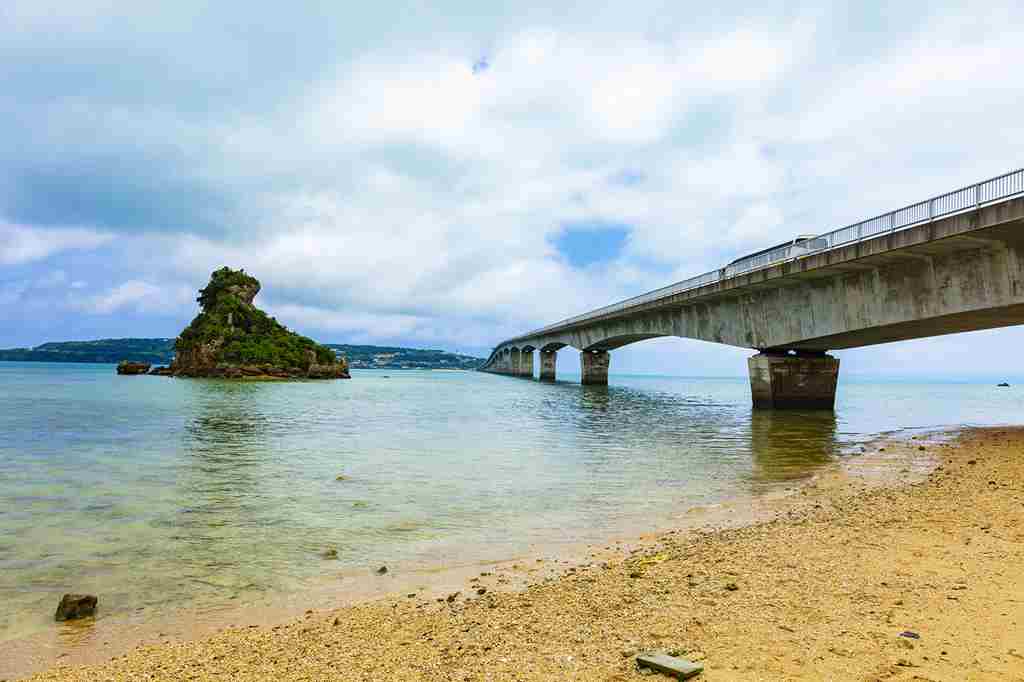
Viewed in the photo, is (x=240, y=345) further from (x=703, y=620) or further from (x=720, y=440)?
(x=703, y=620)

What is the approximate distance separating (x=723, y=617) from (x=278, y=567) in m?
5.83

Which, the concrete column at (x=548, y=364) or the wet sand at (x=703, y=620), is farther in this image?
the concrete column at (x=548, y=364)

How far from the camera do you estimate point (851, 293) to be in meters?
29.3

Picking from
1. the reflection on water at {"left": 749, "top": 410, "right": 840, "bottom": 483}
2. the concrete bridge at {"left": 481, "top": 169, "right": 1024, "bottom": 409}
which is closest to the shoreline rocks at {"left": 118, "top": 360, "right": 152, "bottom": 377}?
the concrete bridge at {"left": 481, "top": 169, "right": 1024, "bottom": 409}

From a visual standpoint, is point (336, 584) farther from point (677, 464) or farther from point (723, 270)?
point (723, 270)

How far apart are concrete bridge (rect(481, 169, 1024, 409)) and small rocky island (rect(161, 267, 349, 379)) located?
245 ft

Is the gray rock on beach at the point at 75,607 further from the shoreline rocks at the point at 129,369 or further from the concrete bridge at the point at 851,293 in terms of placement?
the shoreline rocks at the point at 129,369

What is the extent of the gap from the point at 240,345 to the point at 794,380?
92.7m

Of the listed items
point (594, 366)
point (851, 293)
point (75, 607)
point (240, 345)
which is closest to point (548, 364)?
point (594, 366)

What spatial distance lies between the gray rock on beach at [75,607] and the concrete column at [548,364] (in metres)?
106

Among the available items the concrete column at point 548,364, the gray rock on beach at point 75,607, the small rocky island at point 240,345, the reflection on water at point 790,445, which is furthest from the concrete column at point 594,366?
the gray rock on beach at point 75,607

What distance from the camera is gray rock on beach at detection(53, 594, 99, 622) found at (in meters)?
6.27

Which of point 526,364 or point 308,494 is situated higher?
point 526,364

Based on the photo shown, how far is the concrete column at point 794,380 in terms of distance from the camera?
3591 centimetres
